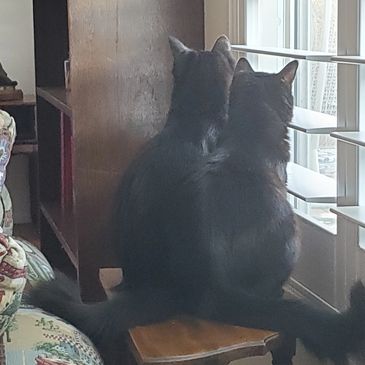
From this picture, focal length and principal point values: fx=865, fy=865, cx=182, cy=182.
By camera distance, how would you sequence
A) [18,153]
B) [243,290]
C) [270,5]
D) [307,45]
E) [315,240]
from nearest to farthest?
[243,290], [315,240], [307,45], [270,5], [18,153]

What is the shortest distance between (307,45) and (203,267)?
0.68 meters

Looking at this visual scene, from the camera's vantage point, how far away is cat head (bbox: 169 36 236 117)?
149 cm

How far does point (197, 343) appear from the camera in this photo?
1240 mm

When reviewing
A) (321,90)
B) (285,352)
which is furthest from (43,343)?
(321,90)

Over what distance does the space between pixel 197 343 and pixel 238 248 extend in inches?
6.2

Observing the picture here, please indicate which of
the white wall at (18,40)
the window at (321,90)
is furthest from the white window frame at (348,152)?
the white wall at (18,40)

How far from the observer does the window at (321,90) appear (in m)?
1.37

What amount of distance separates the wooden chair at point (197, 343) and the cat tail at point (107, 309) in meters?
0.02

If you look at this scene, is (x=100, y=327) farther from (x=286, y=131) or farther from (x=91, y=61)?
(x=91, y=61)

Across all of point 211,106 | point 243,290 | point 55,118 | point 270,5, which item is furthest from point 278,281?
point 55,118

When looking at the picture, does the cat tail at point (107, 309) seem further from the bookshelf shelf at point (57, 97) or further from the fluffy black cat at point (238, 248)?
the bookshelf shelf at point (57, 97)

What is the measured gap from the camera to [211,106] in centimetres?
149

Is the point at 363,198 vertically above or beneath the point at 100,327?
above

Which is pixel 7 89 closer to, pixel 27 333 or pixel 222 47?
pixel 222 47
